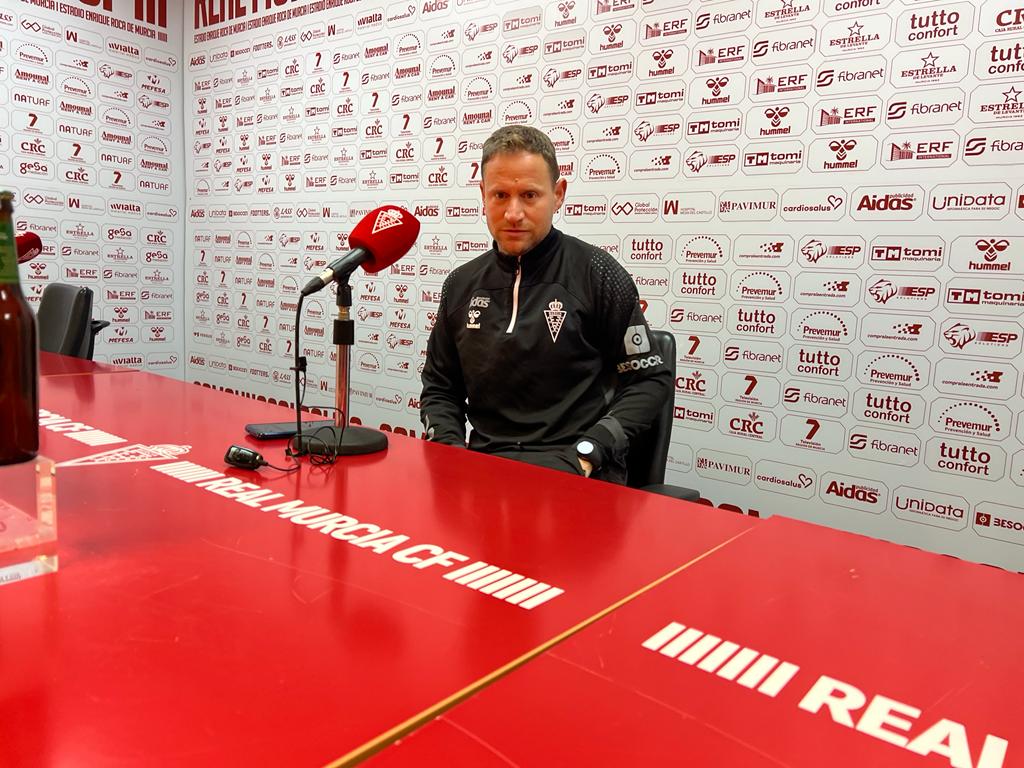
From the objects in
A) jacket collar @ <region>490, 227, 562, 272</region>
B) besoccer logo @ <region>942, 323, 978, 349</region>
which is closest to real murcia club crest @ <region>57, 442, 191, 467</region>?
jacket collar @ <region>490, 227, 562, 272</region>

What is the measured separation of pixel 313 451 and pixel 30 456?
1.79 ft

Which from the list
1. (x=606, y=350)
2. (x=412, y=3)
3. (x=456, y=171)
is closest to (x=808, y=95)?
(x=606, y=350)

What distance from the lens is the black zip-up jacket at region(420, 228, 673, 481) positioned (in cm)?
189

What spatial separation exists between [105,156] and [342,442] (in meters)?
4.40

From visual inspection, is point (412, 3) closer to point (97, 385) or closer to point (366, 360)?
point (366, 360)

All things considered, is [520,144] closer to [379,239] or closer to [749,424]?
[379,239]

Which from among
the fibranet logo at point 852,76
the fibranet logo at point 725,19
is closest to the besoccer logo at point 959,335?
the fibranet logo at point 852,76


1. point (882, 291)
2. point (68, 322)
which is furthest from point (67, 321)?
point (882, 291)

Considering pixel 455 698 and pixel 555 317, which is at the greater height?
pixel 555 317

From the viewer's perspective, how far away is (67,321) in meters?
2.95

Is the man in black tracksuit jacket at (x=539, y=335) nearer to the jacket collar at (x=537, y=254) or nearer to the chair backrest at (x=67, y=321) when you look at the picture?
the jacket collar at (x=537, y=254)

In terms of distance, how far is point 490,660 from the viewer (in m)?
0.67

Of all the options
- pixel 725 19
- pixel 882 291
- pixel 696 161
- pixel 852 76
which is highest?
pixel 725 19

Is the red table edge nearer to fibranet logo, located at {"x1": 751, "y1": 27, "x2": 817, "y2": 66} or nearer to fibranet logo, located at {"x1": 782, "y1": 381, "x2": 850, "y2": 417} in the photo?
fibranet logo, located at {"x1": 782, "y1": 381, "x2": 850, "y2": 417}
